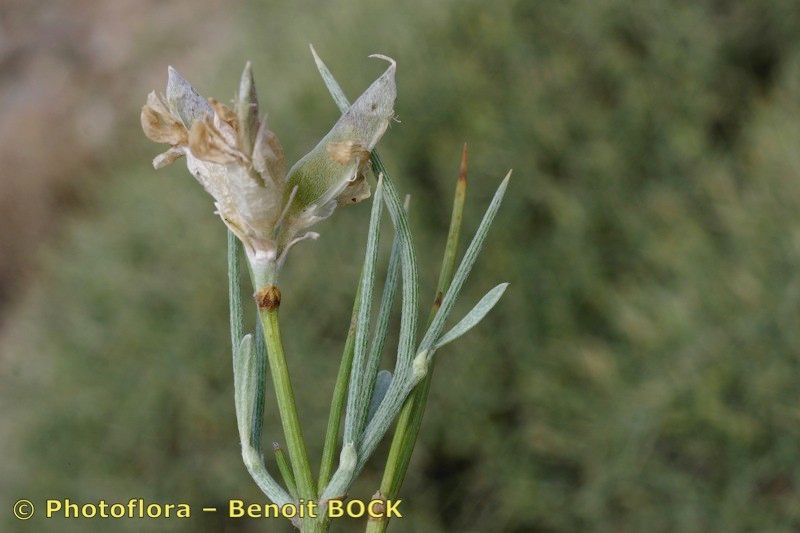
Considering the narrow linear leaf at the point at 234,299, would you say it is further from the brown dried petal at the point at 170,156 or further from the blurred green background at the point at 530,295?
the blurred green background at the point at 530,295

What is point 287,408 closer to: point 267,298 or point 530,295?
point 267,298

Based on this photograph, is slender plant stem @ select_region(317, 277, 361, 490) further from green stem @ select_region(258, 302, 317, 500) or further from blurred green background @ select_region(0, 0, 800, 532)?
blurred green background @ select_region(0, 0, 800, 532)

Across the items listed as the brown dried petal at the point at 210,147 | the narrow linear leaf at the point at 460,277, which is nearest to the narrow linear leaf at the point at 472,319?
the narrow linear leaf at the point at 460,277

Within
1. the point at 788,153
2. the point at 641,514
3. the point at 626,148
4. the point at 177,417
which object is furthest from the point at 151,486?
the point at 788,153

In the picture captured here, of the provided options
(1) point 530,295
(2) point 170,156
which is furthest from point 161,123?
(1) point 530,295

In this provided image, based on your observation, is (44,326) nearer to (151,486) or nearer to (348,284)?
(151,486)

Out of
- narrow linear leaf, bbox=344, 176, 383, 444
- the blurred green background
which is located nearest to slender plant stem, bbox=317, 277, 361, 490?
narrow linear leaf, bbox=344, 176, 383, 444
